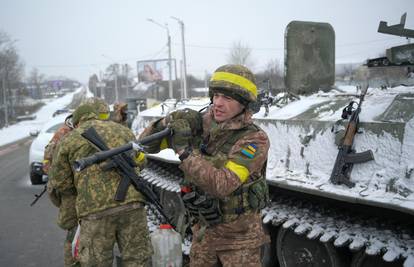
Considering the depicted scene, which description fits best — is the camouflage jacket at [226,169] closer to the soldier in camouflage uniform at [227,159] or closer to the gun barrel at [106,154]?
the soldier in camouflage uniform at [227,159]

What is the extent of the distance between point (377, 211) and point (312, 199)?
71 centimetres

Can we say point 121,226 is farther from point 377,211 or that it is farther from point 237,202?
point 377,211

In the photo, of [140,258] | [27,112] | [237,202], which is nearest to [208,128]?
[237,202]

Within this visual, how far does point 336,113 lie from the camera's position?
375 centimetres

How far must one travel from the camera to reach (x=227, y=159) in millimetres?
2346

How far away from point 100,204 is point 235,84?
149 centimetres

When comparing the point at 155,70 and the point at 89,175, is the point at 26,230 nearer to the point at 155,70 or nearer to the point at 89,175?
the point at 89,175

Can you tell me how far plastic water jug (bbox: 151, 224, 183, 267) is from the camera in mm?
4414

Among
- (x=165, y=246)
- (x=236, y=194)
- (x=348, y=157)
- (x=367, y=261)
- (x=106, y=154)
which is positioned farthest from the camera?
(x=165, y=246)

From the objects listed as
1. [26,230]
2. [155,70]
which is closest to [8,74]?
[155,70]

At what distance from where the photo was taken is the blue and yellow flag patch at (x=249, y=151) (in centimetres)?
225

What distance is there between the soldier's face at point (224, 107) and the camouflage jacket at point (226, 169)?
0.04 m

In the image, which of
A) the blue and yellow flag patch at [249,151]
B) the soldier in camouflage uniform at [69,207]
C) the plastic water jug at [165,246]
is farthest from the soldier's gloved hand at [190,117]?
the plastic water jug at [165,246]

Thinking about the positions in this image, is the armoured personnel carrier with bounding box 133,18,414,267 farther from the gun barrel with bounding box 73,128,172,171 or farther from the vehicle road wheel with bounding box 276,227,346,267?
the gun barrel with bounding box 73,128,172,171
